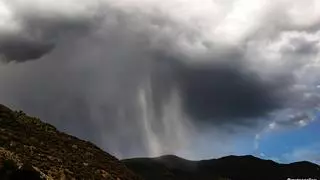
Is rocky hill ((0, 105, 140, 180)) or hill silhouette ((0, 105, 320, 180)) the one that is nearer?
hill silhouette ((0, 105, 320, 180))

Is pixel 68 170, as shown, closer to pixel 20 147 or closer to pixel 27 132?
pixel 20 147

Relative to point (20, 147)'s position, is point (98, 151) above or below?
above

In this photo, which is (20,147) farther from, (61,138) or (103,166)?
(61,138)

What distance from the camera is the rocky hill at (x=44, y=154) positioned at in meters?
72.2

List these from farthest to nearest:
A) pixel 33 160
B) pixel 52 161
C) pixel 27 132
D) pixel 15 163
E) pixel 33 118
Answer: pixel 33 118
pixel 27 132
pixel 52 161
pixel 33 160
pixel 15 163

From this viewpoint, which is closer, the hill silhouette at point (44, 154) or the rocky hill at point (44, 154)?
the hill silhouette at point (44, 154)

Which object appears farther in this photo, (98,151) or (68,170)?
(98,151)

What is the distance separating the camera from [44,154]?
299 ft

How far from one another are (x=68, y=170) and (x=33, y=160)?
23.2 ft

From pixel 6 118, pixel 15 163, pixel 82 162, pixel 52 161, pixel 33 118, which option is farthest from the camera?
pixel 33 118

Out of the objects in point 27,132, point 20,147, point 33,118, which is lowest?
point 20,147

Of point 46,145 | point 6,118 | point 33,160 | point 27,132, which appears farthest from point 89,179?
point 6,118

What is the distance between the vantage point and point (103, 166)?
353ft

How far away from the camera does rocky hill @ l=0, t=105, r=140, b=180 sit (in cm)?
7219
